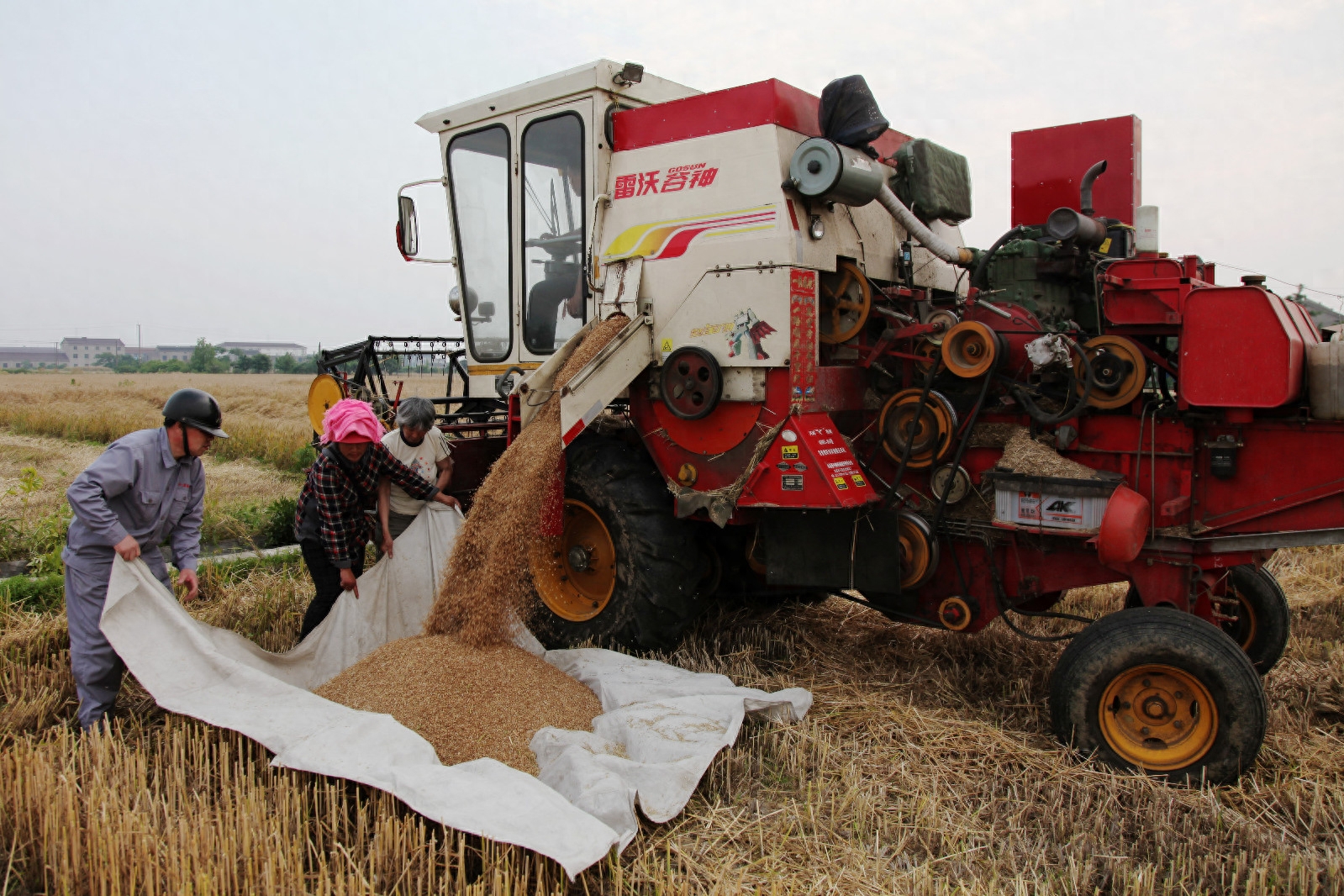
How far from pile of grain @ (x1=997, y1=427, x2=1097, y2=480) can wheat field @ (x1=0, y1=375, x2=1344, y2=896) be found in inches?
40.4

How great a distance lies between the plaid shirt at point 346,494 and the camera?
4457mm

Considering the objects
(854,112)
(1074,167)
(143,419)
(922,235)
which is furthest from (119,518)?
(143,419)

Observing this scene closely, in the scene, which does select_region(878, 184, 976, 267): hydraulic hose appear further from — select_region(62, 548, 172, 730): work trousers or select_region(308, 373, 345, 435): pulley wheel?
select_region(308, 373, 345, 435): pulley wheel

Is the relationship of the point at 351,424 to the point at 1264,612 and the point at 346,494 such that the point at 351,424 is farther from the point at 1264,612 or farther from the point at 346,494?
the point at 1264,612

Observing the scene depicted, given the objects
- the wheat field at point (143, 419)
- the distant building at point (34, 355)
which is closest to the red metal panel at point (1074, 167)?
the wheat field at point (143, 419)

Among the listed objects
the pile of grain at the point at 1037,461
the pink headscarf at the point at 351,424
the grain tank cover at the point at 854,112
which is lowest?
the pile of grain at the point at 1037,461

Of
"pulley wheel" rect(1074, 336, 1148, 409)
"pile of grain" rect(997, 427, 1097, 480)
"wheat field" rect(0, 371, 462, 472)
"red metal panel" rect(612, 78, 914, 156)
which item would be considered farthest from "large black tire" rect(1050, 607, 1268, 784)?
"wheat field" rect(0, 371, 462, 472)

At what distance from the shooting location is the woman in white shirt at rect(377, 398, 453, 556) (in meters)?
4.93

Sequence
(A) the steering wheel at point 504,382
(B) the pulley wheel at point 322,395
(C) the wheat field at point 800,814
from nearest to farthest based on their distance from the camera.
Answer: (C) the wheat field at point 800,814
(A) the steering wheel at point 504,382
(B) the pulley wheel at point 322,395

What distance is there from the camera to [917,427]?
4.09m

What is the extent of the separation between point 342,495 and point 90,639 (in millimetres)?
1192

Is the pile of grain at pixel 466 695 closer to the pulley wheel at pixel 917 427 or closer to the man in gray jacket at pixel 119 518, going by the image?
the man in gray jacket at pixel 119 518

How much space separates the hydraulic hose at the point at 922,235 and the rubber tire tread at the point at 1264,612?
1.89 m

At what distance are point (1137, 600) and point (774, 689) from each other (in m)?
1.73
